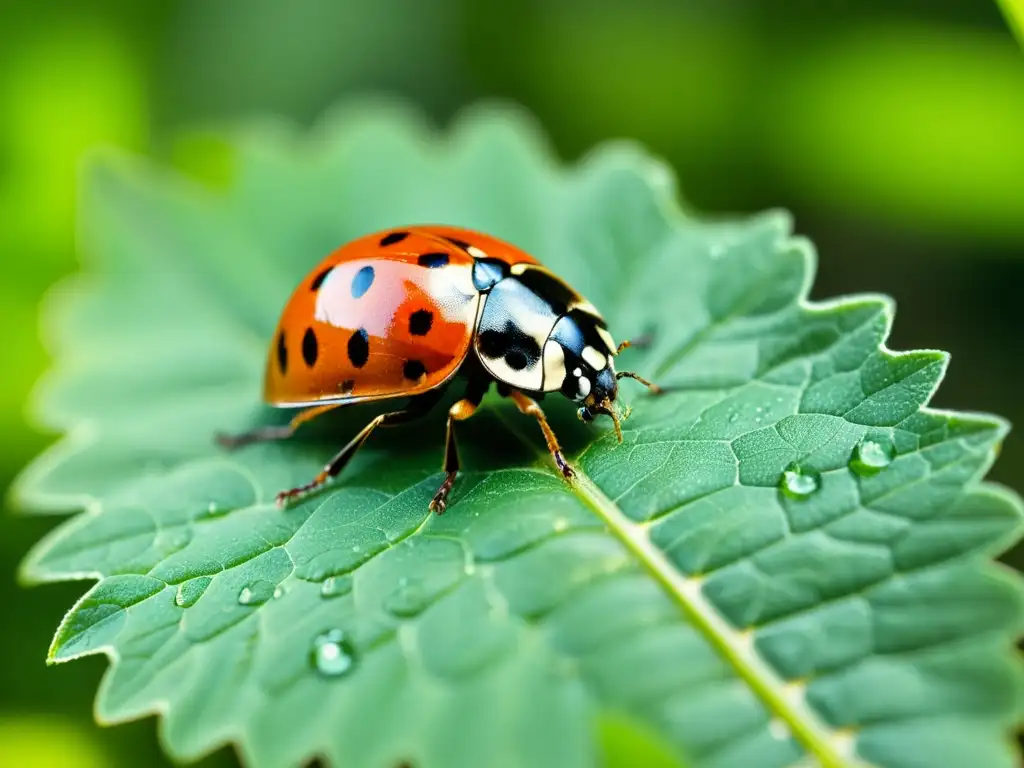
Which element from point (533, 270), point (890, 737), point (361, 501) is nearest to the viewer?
point (890, 737)

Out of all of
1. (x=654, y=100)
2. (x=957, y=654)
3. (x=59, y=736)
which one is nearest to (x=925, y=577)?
(x=957, y=654)

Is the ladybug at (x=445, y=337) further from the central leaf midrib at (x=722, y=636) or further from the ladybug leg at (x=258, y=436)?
the central leaf midrib at (x=722, y=636)

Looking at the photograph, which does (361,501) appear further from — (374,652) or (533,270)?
(533,270)

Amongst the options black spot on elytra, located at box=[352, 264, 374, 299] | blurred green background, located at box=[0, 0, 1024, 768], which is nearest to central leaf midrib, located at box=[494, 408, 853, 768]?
black spot on elytra, located at box=[352, 264, 374, 299]

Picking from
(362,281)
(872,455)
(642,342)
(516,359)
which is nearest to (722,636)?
(872,455)

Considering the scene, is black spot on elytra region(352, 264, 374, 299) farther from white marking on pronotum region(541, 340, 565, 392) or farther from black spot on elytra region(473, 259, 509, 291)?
white marking on pronotum region(541, 340, 565, 392)

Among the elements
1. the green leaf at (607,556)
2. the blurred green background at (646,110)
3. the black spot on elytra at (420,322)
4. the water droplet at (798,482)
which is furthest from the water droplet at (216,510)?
the water droplet at (798,482)

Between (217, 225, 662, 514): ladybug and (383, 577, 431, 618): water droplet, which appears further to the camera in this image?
(217, 225, 662, 514): ladybug
